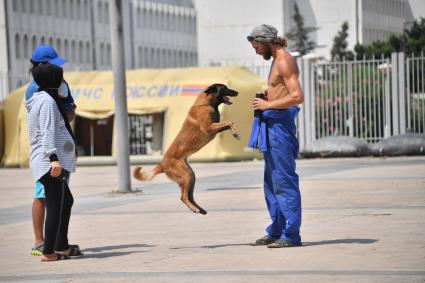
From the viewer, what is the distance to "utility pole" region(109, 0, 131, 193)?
20406 millimetres

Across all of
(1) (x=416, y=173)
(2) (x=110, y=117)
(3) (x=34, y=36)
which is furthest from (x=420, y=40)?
(1) (x=416, y=173)

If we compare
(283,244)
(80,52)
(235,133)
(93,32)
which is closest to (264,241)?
(283,244)

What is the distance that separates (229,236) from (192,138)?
4.28 ft

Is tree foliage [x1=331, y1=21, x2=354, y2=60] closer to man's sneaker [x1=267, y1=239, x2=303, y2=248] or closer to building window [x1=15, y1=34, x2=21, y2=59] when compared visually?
building window [x1=15, y1=34, x2=21, y2=59]

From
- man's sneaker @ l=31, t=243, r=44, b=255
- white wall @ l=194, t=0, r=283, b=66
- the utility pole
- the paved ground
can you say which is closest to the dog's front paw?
the paved ground

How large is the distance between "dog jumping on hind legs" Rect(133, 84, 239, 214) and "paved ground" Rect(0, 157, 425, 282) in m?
0.44

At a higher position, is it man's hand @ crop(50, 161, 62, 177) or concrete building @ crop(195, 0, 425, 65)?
concrete building @ crop(195, 0, 425, 65)

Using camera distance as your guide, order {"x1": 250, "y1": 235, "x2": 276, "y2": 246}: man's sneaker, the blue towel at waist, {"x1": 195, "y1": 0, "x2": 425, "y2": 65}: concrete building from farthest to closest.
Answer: {"x1": 195, "y1": 0, "x2": 425, "y2": 65}: concrete building
{"x1": 250, "y1": 235, "x2": 276, "y2": 246}: man's sneaker
the blue towel at waist

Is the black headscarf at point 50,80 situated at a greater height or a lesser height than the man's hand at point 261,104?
greater

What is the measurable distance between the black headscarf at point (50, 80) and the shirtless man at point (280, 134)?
5.14 feet

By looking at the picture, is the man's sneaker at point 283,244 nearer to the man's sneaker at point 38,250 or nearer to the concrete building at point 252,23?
the man's sneaker at point 38,250

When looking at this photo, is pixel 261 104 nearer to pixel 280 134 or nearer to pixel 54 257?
pixel 280 134

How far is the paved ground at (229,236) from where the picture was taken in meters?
9.54

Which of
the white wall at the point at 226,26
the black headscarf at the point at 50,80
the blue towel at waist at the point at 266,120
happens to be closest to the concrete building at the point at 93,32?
the white wall at the point at 226,26
